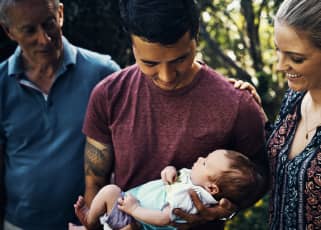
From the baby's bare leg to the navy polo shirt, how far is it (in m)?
0.27

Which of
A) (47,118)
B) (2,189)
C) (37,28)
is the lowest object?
(2,189)

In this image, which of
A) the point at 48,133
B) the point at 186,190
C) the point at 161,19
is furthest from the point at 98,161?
the point at 161,19

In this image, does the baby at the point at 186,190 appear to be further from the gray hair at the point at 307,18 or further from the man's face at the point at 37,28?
the man's face at the point at 37,28

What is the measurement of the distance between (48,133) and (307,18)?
1.44m

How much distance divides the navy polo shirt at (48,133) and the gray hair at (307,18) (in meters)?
1.13

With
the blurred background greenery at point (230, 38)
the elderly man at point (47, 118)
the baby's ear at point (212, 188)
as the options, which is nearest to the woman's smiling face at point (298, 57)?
the baby's ear at point (212, 188)

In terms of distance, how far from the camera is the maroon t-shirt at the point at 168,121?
258cm

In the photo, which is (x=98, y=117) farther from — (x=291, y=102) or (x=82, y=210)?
(x=291, y=102)

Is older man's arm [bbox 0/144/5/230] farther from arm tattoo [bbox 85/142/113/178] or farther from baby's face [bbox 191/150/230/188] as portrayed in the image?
baby's face [bbox 191/150/230/188]

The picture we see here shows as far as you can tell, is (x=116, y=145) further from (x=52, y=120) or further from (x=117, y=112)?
(x=52, y=120)

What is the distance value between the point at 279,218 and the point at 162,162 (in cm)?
57

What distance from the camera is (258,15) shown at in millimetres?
4781

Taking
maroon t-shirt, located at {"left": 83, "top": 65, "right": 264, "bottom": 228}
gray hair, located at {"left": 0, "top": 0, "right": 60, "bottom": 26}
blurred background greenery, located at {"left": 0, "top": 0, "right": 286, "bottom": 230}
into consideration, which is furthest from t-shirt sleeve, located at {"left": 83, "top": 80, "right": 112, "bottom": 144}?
blurred background greenery, located at {"left": 0, "top": 0, "right": 286, "bottom": 230}

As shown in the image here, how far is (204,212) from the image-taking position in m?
2.53
